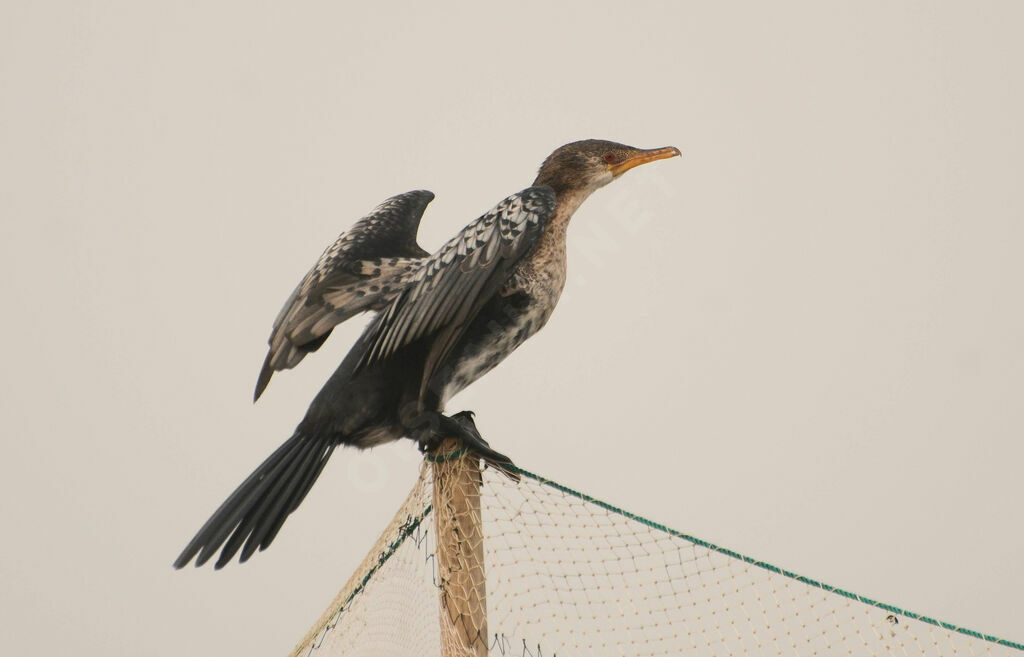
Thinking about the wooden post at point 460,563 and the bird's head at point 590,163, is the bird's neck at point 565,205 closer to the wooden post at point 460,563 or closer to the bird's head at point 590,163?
the bird's head at point 590,163

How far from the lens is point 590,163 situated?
119 inches

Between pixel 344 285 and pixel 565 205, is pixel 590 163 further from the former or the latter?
pixel 344 285

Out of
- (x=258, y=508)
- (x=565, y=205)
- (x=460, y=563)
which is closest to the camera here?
(x=460, y=563)

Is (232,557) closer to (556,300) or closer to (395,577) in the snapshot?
(395,577)

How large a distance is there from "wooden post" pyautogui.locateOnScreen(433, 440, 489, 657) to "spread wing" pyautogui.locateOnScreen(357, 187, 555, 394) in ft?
1.13

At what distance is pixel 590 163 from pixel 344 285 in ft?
2.73

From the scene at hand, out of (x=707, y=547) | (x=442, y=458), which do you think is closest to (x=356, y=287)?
(x=442, y=458)

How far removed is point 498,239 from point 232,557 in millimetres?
1033

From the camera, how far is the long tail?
2416mm

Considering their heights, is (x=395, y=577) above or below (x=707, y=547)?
below

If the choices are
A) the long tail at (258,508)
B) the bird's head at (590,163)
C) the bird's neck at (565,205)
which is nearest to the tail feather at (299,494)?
the long tail at (258,508)

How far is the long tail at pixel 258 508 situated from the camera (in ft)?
7.93

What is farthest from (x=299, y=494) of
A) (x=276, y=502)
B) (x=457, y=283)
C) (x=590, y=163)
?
(x=590, y=163)

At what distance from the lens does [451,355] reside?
264 centimetres
